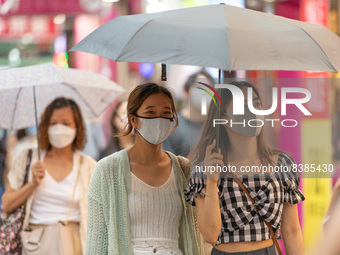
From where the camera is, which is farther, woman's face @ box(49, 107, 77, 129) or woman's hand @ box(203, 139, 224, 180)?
woman's face @ box(49, 107, 77, 129)

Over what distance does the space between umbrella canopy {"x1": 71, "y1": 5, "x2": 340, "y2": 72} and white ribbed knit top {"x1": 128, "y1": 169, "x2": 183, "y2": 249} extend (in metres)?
0.82

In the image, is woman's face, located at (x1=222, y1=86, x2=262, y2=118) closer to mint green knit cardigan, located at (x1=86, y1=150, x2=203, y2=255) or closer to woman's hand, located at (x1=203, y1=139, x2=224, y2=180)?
woman's hand, located at (x1=203, y1=139, x2=224, y2=180)

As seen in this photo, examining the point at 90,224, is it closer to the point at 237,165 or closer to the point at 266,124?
the point at 237,165

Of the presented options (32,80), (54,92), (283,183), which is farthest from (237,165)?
(54,92)

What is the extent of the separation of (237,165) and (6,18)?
7132 millimetres

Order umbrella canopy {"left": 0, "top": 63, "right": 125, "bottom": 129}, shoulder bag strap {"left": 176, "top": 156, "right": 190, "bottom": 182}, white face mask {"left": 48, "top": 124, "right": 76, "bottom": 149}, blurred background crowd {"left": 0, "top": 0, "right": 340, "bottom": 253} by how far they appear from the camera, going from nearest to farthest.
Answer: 1. shoulder bag strap {"left": 176, "top": 156, "right": 190, "bottom": 182}
2. white face mask {"left": 48, "top": 124, "right": 76, "bottom": 149}
3. umbrella canopy {"left": 0, "top": 63, "right": 125, "bottom": 129}
4. blurred background crowd {"left": 0, "top": 0, "right": 340, "bottom": 253}

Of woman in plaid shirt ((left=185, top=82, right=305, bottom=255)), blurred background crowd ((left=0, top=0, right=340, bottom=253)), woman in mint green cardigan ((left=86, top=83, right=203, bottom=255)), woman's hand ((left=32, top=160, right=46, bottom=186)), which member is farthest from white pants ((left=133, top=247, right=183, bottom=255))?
woman's hand ((left=32, top=160, right=46, bottom=186))

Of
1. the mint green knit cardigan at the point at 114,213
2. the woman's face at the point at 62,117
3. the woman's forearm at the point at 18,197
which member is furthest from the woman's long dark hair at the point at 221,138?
the woman's face at the point at 62,117

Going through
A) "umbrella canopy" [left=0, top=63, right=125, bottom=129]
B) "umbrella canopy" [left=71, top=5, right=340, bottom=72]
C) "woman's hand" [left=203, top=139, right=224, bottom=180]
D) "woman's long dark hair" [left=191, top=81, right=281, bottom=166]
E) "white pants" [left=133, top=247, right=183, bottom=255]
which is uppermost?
"umbrella canopy" [left=71, top=5, right=340, bottom=72]

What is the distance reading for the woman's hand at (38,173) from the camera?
5.25 metres

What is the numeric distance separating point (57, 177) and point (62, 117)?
0.52 m

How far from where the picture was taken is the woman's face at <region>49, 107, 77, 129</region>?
560 cm

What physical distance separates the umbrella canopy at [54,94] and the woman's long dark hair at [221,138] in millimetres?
2075

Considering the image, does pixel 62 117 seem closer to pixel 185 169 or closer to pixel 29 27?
pixel 185 169
